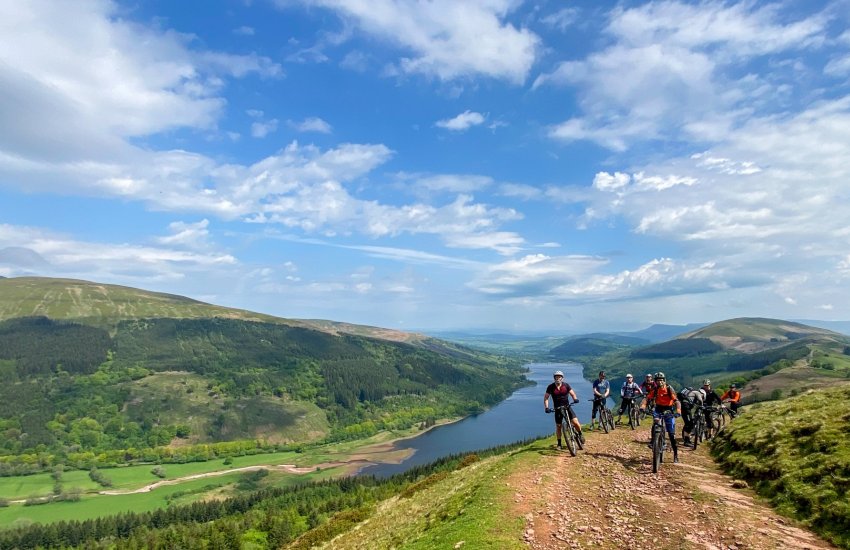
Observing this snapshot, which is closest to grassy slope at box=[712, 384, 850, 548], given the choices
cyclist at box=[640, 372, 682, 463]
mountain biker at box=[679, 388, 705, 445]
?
mountain biker at box=[679, 388, 705, 445]

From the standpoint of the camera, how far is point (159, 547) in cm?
9694

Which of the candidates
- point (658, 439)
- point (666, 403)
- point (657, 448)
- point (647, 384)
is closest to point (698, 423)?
point (647, 384)

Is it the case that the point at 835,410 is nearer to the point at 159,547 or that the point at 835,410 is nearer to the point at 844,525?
the point at 844,525

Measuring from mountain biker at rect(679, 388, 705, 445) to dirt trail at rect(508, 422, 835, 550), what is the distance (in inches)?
A: 210

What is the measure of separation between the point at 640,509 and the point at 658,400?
8325mm

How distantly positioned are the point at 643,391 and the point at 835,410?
38.2ft

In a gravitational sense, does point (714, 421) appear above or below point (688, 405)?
below

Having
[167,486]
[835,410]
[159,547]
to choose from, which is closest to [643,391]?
[835,410]

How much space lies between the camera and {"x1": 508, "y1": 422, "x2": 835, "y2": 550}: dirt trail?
14461mm

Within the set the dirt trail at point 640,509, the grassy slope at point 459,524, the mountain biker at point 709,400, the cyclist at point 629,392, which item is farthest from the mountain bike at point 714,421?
the grassy slope at point 459,524

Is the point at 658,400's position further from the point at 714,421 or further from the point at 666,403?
the point at 714,421

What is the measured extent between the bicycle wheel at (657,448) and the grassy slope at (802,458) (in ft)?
13.8

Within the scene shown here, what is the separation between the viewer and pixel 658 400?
24016 millimetres

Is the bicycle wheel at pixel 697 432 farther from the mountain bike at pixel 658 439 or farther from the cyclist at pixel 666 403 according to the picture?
the mountain bike at pixel 658 439
